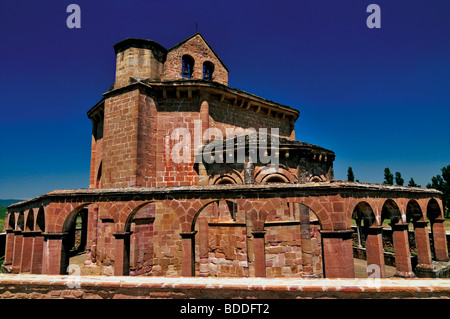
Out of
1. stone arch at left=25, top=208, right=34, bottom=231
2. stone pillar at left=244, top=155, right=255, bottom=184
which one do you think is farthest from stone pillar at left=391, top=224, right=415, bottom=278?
stone arch at left=25, top=208, right=34, bottom=231

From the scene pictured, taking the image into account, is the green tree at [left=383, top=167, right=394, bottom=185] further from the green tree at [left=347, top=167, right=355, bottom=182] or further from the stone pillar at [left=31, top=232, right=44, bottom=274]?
the stone pillar at [left=31, top=232, right=44, bottom=274]

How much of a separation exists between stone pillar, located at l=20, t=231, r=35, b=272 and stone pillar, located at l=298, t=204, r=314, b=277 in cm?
997

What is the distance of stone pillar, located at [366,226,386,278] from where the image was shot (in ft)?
23.7

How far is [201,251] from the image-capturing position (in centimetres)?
1051

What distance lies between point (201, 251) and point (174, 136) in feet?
16.0

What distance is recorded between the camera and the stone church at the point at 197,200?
7043mm

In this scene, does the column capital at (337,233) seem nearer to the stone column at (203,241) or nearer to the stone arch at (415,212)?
the stone arch at (415,212)

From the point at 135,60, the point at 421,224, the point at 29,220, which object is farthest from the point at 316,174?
the point at 29,220

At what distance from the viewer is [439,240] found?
34.4 ft

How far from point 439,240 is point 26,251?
15.9 metres

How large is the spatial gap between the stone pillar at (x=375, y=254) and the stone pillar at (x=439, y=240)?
16.5ft

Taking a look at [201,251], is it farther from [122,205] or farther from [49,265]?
[49,265]

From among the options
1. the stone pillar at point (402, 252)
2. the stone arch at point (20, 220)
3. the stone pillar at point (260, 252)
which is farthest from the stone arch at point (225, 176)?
the stone arch at point (20, 220)
